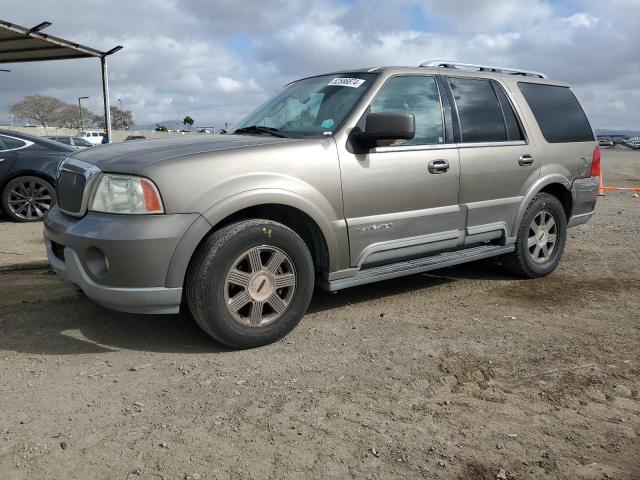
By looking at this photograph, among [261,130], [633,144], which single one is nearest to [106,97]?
[261,130]

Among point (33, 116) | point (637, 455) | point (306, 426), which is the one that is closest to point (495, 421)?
point (637, 455)

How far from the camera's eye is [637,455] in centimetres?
248

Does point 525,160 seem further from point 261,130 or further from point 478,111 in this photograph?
point 261,130

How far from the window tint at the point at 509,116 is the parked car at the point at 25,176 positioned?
5900mm

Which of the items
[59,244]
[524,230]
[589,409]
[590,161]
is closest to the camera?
[589,409]

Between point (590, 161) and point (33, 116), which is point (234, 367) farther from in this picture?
point (33, 116)

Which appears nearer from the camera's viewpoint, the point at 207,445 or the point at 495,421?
the point at 207,445

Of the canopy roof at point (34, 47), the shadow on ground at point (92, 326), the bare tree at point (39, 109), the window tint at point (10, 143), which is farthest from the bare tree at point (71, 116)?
the shadow on ground at point (92, 326)

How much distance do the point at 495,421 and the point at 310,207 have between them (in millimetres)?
1700

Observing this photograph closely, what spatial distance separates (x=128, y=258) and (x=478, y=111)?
124 inches

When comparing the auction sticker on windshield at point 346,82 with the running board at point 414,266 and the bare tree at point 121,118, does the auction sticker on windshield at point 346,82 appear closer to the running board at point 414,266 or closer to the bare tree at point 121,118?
the running board at point 414,266

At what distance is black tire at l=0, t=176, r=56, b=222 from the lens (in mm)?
8117

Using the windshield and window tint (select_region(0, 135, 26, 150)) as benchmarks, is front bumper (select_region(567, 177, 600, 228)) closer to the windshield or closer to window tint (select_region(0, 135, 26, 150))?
the windshield

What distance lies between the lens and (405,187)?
4.16 metres
